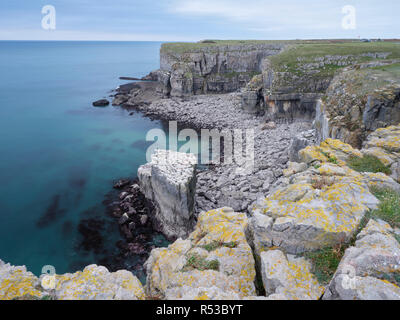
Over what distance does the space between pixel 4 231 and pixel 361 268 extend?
1340 inches

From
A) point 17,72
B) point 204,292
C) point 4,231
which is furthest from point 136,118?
point 17,72

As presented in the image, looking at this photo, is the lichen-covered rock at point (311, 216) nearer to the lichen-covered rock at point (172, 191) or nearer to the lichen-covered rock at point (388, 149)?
Answer: the lichen-covered rock at point (388, 149)

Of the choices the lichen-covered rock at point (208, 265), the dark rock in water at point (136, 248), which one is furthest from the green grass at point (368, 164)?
the dark rock in water at point (136, 248)

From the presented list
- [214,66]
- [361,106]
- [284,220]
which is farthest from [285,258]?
[214,66]

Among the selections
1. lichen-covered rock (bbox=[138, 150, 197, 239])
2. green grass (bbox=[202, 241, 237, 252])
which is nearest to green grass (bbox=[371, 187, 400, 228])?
green grass (bbox=[202, 241, 237, 252])

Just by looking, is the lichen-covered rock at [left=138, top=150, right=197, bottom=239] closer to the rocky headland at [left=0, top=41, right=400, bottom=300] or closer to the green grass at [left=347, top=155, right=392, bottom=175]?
the rocky headland at [left=0, top=41, right=400, bottom=300]

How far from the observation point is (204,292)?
6.86 m

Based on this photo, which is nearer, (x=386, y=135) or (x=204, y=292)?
(x=204, y=292)

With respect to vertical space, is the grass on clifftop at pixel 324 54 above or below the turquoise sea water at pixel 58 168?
above

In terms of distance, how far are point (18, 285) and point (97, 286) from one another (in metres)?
2.67

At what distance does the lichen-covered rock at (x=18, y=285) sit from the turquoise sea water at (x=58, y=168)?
52.4 ft

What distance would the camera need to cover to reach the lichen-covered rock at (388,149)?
13.4 m
